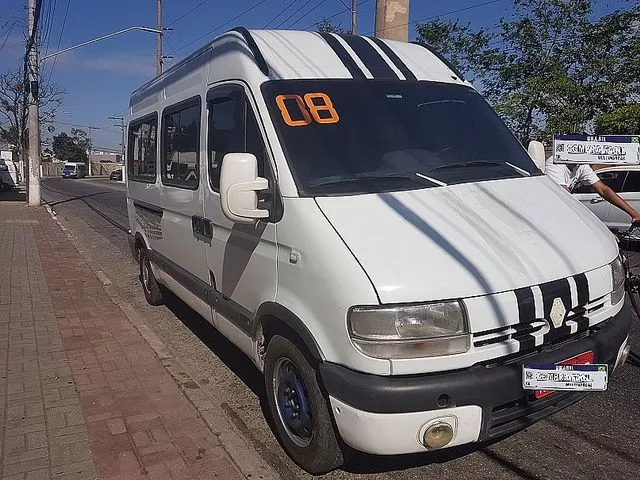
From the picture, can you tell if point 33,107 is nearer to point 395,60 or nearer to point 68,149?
point 395,60

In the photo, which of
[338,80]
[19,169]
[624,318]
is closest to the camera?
[624,318]

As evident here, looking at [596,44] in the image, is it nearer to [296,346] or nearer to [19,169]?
[296,346]

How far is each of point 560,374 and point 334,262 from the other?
121cm

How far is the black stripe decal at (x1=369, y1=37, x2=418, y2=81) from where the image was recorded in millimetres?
4078

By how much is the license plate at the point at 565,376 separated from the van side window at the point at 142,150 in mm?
4593

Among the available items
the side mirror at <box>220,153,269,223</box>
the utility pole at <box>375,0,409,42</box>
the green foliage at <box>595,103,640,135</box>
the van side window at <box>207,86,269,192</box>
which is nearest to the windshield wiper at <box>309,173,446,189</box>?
the side mirror at <box>220,153,269,223</box>

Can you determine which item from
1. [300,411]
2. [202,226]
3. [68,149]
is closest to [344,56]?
[202,226]

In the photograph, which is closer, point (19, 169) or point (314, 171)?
point (314, 171)

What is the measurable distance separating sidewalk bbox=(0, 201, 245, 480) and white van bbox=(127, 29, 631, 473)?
63cm

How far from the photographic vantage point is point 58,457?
135 inches

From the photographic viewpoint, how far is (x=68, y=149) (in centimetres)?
11362

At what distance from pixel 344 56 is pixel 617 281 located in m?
2.25

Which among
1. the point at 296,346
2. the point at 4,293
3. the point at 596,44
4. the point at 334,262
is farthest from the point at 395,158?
the point at 596,44

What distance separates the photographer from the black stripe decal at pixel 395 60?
408 cm
